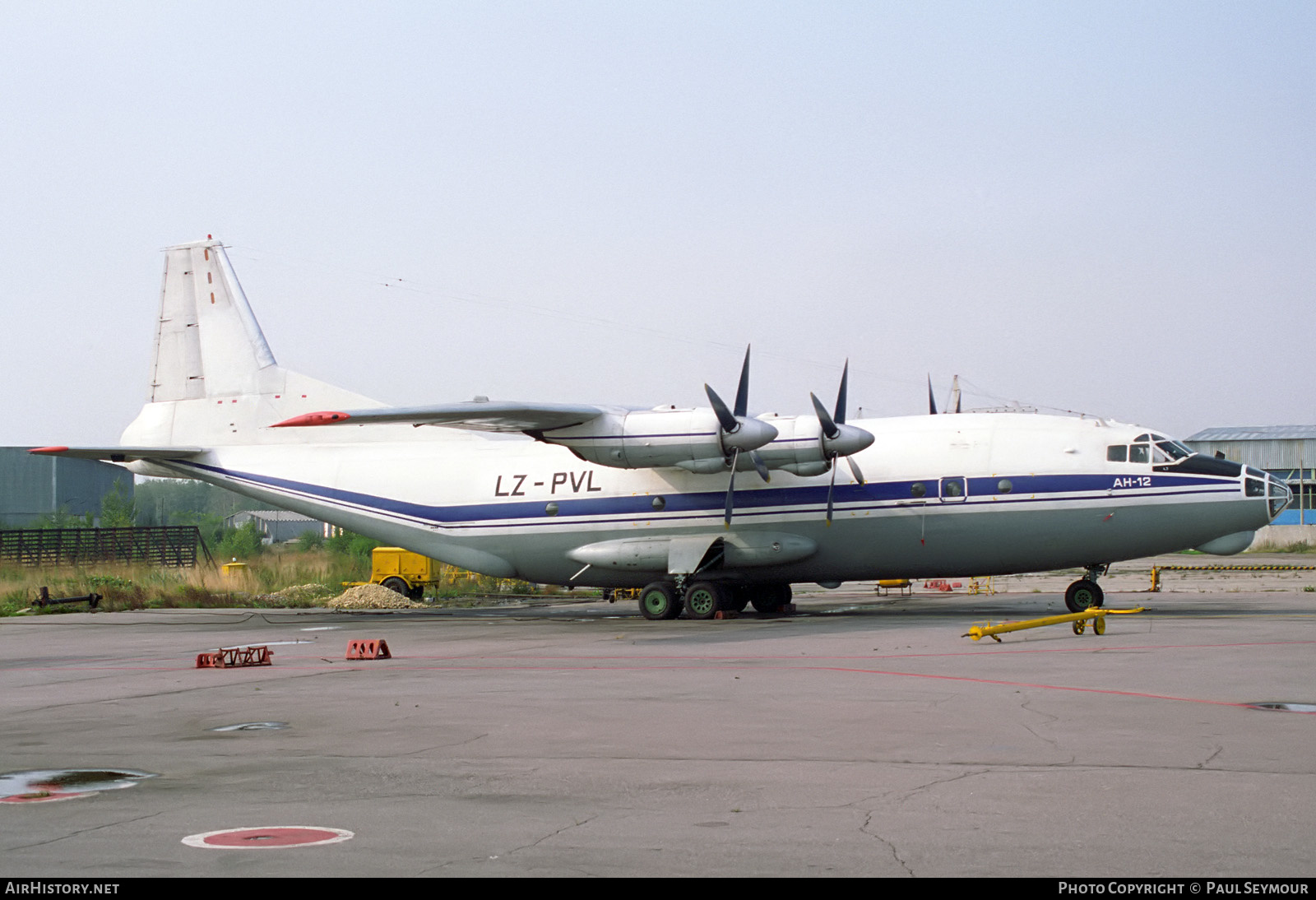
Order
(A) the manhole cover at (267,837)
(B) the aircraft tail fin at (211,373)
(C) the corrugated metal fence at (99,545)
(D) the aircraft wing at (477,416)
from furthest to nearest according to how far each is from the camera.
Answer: (C) the corrugated metal fence at (99,545)
(B) the aircraft tail fin at (211,373)
(D) the aircraft wing at (477,416)
(A) the manhole cover at (267,837)

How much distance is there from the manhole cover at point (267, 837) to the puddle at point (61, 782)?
78.7 inches

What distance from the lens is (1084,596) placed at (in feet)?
81.8

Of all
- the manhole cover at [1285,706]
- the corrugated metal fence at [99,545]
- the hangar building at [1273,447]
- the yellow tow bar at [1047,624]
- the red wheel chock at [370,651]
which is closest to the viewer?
the manhole cover at [1285,706]

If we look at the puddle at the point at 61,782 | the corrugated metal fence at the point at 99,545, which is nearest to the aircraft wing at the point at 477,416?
the puddle at the point at 61,782

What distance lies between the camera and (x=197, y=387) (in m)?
32.4

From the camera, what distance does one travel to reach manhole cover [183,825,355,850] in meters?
6.88

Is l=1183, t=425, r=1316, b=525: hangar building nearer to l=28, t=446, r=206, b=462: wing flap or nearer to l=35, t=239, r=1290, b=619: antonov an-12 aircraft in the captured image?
l=35, t=239, r=1290, b=619: antonov an-12 aircraft

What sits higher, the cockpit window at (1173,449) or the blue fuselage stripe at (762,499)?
the cockpit window at (1173,449)

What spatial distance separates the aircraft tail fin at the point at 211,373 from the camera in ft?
105

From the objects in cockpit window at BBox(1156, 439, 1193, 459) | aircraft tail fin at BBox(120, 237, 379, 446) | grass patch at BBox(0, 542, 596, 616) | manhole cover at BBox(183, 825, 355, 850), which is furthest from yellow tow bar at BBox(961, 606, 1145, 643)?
grass patch at BBox(0, 542, 596, 616)

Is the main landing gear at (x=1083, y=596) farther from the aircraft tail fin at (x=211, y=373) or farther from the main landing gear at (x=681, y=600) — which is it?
the aircraft tail fin at (x=211, y=373)

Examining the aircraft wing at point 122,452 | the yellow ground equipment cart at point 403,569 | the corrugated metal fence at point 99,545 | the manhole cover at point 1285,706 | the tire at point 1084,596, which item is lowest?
the manhole cover at point 1285,706

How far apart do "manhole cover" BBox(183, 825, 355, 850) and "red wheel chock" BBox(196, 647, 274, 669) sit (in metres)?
11.8
